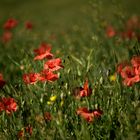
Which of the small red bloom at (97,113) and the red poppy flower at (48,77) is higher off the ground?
the red poppy flower at (48,77)

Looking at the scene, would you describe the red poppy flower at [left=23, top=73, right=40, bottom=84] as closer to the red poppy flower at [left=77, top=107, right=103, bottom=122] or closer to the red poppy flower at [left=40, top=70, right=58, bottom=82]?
the red poppy flower at [left=40, top=70, right=58, bottom=82]

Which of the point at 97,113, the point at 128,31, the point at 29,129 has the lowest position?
the point at 128,31

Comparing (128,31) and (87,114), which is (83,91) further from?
Result: (128,31)

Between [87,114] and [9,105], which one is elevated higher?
[87,114]

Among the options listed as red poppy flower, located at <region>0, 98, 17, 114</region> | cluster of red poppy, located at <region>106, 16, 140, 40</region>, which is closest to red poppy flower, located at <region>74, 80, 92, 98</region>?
red poppy flower, located at <region>0, 98, 17, 114</region>

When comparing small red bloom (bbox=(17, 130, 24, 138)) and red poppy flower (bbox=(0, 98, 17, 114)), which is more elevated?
red poppy flower (bbox=(0, 98, 17, 114))

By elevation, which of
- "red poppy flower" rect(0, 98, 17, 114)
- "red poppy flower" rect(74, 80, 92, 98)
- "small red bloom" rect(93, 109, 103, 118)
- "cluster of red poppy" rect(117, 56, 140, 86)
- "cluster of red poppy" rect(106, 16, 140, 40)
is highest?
"cluster of red poppy" rect(117, 56, 140, 86)

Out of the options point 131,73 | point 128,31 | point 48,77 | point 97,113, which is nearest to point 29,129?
point 48,77

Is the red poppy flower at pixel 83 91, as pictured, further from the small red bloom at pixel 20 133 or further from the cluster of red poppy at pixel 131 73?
the small red bloom at pixel 20 133

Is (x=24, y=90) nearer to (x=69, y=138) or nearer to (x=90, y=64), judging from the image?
(x=90, y=64)

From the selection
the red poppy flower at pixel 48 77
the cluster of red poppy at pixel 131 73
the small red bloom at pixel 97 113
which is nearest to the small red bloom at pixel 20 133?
the red poppy flower at pixel 48 77

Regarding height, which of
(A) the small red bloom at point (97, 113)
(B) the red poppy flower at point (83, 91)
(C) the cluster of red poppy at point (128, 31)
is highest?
(B) the red poppy flower at point (83, 91)

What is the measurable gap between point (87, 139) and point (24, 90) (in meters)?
0.93

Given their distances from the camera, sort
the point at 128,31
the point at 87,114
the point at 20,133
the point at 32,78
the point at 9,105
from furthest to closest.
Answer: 1. the point at 128,31
2. the point at 32,78
3. the point at 9,105
4. the point at 20,133
5. the point at 87,114
